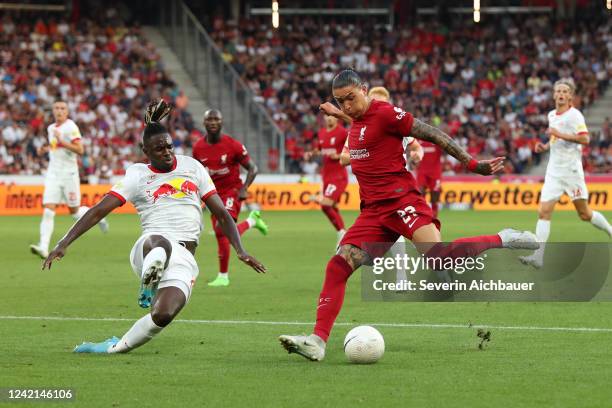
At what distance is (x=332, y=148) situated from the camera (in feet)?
70.1

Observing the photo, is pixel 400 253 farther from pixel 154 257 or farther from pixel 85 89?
pixel 85 89

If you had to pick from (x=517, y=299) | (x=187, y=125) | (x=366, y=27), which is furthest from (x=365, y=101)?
(x=366, y=27)

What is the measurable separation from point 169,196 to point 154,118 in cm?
74

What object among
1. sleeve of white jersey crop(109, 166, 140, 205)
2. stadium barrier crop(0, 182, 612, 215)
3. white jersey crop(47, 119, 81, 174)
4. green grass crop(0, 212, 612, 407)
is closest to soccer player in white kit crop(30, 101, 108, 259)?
white jersey crop(47, 119, 81, 174)

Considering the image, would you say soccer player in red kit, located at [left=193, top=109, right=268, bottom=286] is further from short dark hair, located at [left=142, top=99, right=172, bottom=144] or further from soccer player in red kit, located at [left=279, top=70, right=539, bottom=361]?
soccer player in red kit, located at [left=279, top=70, right=539, bottom=361]

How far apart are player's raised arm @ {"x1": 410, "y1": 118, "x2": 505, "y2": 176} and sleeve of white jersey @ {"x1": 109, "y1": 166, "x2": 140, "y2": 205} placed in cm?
221

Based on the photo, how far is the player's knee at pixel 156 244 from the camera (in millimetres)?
9102

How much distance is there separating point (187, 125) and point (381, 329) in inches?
1201

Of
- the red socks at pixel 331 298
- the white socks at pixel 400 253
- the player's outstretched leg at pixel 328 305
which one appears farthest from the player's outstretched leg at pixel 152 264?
the white socks at pixel 400 253

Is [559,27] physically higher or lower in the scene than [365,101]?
lower

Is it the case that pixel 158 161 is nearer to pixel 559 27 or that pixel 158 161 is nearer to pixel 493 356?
pixel 493 356

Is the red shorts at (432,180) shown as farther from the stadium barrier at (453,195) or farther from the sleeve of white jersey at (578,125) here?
the stadium barrier at (453,195)

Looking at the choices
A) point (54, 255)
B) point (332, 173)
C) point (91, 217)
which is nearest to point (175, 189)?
point (91, 217)

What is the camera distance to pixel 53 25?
44.0 metres
